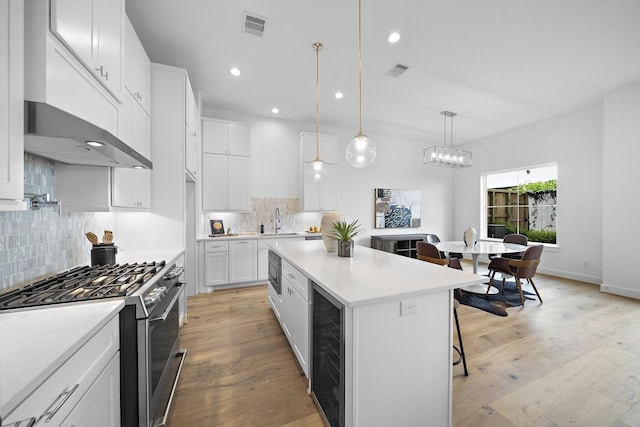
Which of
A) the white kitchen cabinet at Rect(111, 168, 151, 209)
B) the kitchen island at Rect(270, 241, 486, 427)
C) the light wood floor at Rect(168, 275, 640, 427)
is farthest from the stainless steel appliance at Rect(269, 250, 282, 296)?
the white kitchen cabinet at Rect(111, 168, 151, 209)

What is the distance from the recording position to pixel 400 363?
136cm

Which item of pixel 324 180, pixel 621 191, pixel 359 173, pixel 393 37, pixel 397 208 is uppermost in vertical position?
pixel 393 37

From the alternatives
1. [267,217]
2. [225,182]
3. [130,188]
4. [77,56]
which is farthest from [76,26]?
[267,217]

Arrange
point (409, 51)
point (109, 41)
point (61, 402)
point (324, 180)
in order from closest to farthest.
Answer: point (61, 402) → point (109, 41) → point (409, 51) → point (324, 180)

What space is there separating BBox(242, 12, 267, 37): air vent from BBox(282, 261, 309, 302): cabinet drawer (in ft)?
7.98

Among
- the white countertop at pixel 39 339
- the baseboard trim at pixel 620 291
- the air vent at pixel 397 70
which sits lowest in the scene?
the baseboard trim at pixel 620 291

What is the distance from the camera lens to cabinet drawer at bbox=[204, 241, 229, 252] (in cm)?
Answer: 406

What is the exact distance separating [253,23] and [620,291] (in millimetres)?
6345

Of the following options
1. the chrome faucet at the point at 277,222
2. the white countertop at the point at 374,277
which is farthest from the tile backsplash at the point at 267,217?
the white countertop at the point at 374,277

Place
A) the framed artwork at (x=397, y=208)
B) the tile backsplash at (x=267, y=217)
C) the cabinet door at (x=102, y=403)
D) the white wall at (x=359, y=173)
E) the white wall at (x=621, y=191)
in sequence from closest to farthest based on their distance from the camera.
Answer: the cabinet door at (x=102, y=403), the white wall at (x=621, y=191), the tile backsplash at (x=267, y=217), the white wall at (x=359, y=173), the framed artwork at (x=397, y=208)

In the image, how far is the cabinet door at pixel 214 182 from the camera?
169 inches

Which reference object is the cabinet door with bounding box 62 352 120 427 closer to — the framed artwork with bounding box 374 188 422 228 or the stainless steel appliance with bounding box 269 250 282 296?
the stainless steel appliance with bounding box 269 250 282 296

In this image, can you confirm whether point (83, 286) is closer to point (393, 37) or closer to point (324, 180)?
point (393, 37)

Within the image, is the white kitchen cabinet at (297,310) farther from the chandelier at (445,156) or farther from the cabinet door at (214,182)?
the chandelier at (445,156)
